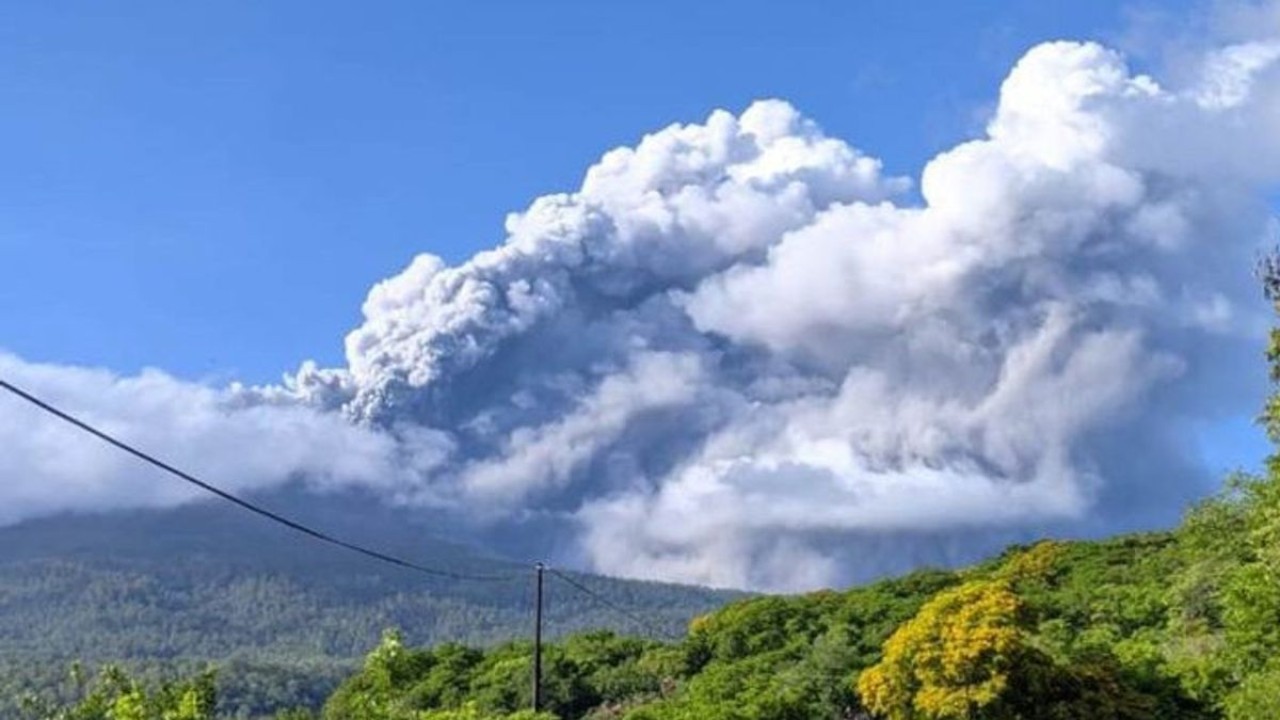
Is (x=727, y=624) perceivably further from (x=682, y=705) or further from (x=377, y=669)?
(x=377, y=669)

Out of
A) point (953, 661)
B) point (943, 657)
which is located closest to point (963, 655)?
point (953, 661)

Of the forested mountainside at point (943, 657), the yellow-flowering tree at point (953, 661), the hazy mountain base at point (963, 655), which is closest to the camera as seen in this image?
the forested mountainside at point (943, 657)

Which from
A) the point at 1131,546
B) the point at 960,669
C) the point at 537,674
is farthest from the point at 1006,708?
the point at 1131,546

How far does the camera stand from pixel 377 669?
3938 cm

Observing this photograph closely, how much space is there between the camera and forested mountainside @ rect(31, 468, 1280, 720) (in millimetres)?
36625

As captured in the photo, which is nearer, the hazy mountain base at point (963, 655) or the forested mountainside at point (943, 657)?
the forested mountainside at point (943, 657)

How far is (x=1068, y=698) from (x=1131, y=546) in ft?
126

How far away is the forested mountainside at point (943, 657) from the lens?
120ft

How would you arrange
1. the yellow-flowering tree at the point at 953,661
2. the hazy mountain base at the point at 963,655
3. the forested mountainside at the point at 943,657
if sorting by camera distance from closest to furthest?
the forested mountainside at the point at 943,657 < the hazy mountain base at the point at 963,655 < the yellow-flowering tree at the point at 953,661

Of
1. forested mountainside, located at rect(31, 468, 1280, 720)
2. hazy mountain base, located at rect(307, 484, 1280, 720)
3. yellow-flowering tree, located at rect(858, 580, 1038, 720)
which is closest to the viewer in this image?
forested mountainside, located at rect(31, 468, 1280, 720)

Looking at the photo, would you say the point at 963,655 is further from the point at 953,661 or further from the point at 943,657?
the point at 943,657

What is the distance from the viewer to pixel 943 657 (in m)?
41.8

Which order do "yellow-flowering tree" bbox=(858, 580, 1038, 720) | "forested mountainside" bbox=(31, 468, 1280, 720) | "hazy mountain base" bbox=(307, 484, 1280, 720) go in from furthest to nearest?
"yellow-flowering tree" bbox=(858, 580, 1038, 720) < "hazy mountain base" bbox=(307, 484, 1280, 720) < "forested mountainside" bbox=(31, 468, 1280, 720)

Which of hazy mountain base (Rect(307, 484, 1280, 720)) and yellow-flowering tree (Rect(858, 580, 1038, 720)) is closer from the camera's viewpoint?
hazy mountain base (Rect(307, 484, 1280, 720))
